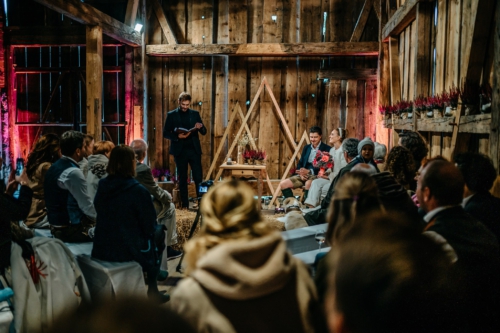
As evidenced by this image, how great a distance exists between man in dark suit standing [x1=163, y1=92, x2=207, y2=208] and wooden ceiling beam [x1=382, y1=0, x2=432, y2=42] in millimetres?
3257

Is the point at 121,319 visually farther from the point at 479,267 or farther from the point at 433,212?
the point at 433,212

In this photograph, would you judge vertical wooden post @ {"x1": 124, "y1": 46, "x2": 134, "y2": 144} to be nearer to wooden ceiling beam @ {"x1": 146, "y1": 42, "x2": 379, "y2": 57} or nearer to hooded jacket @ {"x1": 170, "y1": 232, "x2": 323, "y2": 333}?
wooden ceiling beam @ {"x1": 146, "y1": 42, "x2": 379, "y2": 57}

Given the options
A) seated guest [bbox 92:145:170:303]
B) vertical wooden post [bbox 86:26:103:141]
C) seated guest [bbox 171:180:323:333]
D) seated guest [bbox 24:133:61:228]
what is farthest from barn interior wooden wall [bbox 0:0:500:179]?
seated guest [bbox 171:180:323:333]

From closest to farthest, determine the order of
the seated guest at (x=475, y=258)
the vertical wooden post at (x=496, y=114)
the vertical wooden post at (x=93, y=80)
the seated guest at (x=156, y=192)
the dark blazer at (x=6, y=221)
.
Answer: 1. the seated guest at (x=475, y=258)
2. the dark blazer at (x=6, y=221)
3. the vertical wooden post at (x=496, y=114)
4. the seated guest at (x=156, y=192)
5. the vertical wooden post at (x=93, y=80)

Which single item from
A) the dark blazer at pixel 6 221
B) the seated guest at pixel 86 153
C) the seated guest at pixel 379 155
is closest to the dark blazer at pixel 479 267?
the dark blazer at pixel 6 221

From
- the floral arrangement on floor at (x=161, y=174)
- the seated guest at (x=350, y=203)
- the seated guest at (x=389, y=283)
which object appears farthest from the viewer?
the floral arrangement on floor at (x=161, y=174)

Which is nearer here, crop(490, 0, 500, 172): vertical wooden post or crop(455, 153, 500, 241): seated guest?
crop(455, 153, 500, 241): seated guest

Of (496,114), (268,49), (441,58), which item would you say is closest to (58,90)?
(268,49)

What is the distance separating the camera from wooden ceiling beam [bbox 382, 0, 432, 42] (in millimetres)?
6032

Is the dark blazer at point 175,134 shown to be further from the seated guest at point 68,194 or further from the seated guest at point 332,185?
the seated guest at point 68,194

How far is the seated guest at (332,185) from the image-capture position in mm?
4301

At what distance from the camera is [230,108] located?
29.0ft

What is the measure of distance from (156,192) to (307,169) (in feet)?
9.90

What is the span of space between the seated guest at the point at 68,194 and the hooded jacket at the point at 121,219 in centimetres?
47
